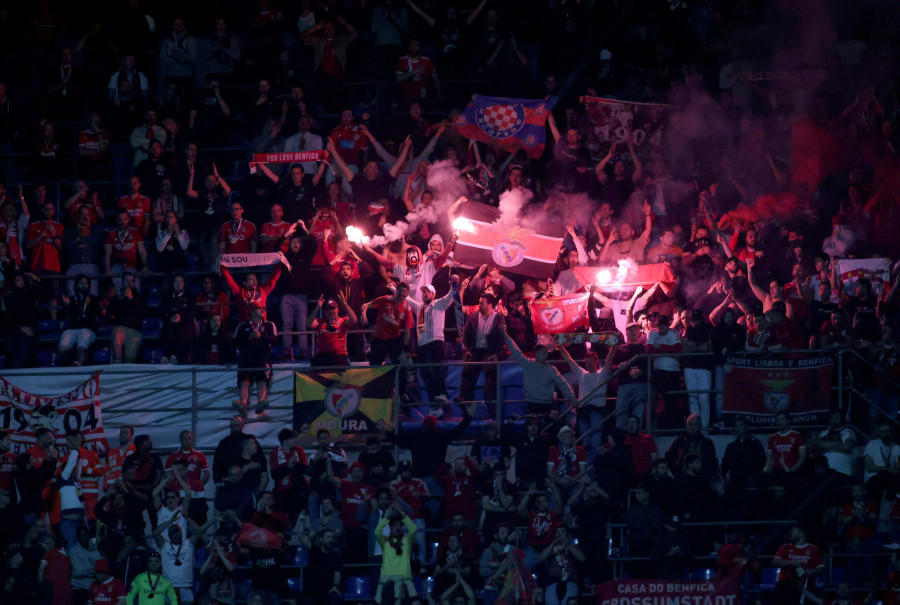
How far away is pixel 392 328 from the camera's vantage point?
1714 centimetres

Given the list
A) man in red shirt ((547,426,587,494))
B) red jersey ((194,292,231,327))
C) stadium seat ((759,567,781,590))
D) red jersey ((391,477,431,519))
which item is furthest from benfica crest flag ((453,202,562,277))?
stadium seat ((759,567,781,590))

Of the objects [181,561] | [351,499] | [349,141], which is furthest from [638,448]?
[349,141]

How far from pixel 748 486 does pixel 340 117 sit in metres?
8.83

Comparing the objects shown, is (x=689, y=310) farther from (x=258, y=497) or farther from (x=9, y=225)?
(x=9, y=225)

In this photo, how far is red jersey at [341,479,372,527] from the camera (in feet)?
51.9

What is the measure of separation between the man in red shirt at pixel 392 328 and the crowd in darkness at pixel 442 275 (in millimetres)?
41

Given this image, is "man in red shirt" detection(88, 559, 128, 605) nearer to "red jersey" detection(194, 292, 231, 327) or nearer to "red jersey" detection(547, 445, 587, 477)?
"red jersey" detection(194, 292, 231, 327)

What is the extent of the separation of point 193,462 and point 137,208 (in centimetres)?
470

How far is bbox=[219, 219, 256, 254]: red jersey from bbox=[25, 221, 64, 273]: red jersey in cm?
233

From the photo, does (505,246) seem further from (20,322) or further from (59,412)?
(20,322)

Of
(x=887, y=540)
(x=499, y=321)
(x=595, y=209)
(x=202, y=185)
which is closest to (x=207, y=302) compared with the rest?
(x=202, y=185)

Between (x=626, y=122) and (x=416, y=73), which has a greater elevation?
(x=416, y=73)

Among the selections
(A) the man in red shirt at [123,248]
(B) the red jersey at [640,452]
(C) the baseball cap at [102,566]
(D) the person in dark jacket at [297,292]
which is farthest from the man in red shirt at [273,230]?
(B) the red jersey at [640,452]

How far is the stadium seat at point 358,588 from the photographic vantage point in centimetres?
1560
